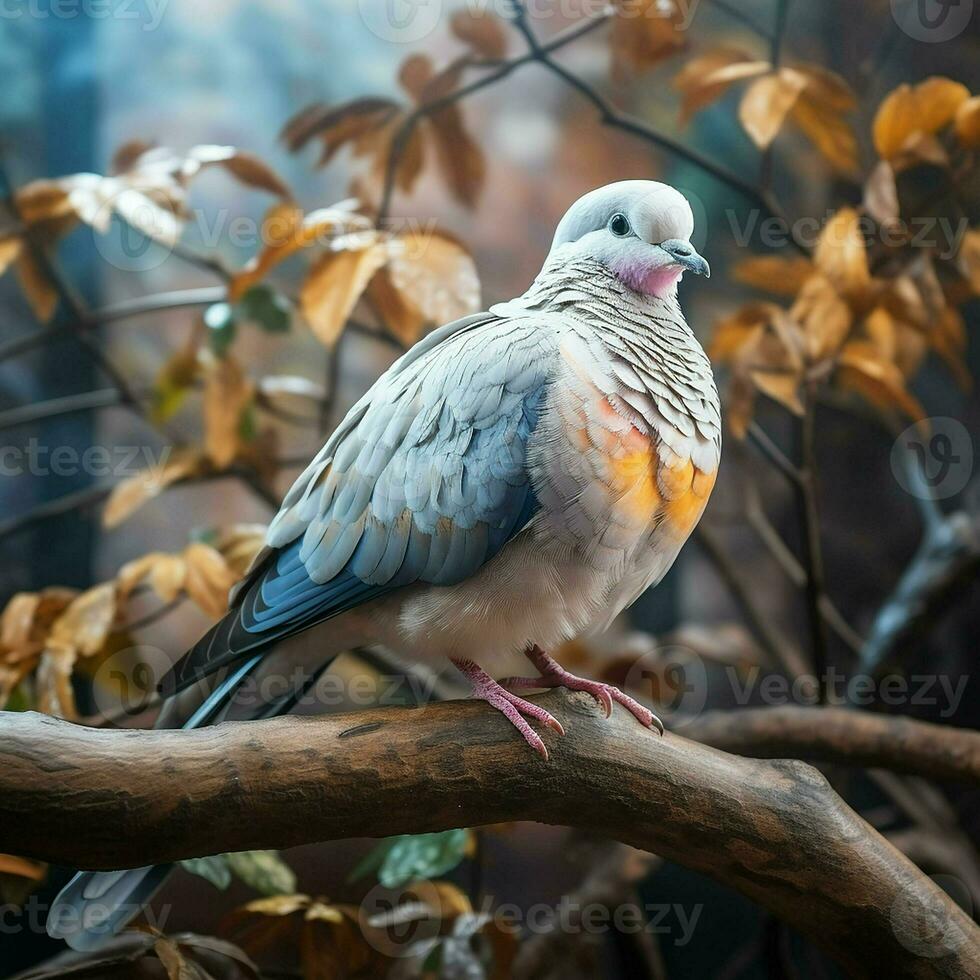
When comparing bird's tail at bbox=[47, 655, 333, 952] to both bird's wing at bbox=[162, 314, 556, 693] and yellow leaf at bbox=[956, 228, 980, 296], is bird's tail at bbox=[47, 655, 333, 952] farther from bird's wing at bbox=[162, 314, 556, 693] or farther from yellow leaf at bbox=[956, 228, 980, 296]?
yellow leaf at bbox=[956, 228, 980, 296]

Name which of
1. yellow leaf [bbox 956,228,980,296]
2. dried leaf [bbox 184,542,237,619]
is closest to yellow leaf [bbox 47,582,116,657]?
dried leaf [bbox 184,542,237,619]

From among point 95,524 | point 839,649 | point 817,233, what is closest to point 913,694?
point 839,649

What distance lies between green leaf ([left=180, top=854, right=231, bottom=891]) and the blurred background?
52cm

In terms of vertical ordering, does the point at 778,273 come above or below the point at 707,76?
below

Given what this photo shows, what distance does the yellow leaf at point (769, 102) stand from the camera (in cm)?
187

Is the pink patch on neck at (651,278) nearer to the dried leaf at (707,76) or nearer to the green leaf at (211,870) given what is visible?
the dried leaf at (707,76)

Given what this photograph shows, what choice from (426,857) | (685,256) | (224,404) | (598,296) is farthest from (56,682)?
(685,256)

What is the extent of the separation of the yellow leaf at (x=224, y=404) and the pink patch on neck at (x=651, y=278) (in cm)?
97

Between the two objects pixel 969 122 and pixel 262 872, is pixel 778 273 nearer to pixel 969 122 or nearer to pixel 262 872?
pixel 969 122

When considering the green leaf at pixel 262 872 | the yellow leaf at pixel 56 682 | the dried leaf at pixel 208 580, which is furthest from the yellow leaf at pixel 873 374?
the yellow leaf at pixel 56 682

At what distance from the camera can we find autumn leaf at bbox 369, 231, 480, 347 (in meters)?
1.70

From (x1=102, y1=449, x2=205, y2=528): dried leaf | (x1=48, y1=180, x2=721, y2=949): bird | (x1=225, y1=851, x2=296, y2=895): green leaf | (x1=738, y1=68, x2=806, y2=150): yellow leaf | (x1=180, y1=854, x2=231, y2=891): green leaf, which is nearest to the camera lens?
(x1=48, y1=180, x2=721, y2=949): bird

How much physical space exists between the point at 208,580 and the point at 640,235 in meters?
1.02

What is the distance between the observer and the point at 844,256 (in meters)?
1.90
